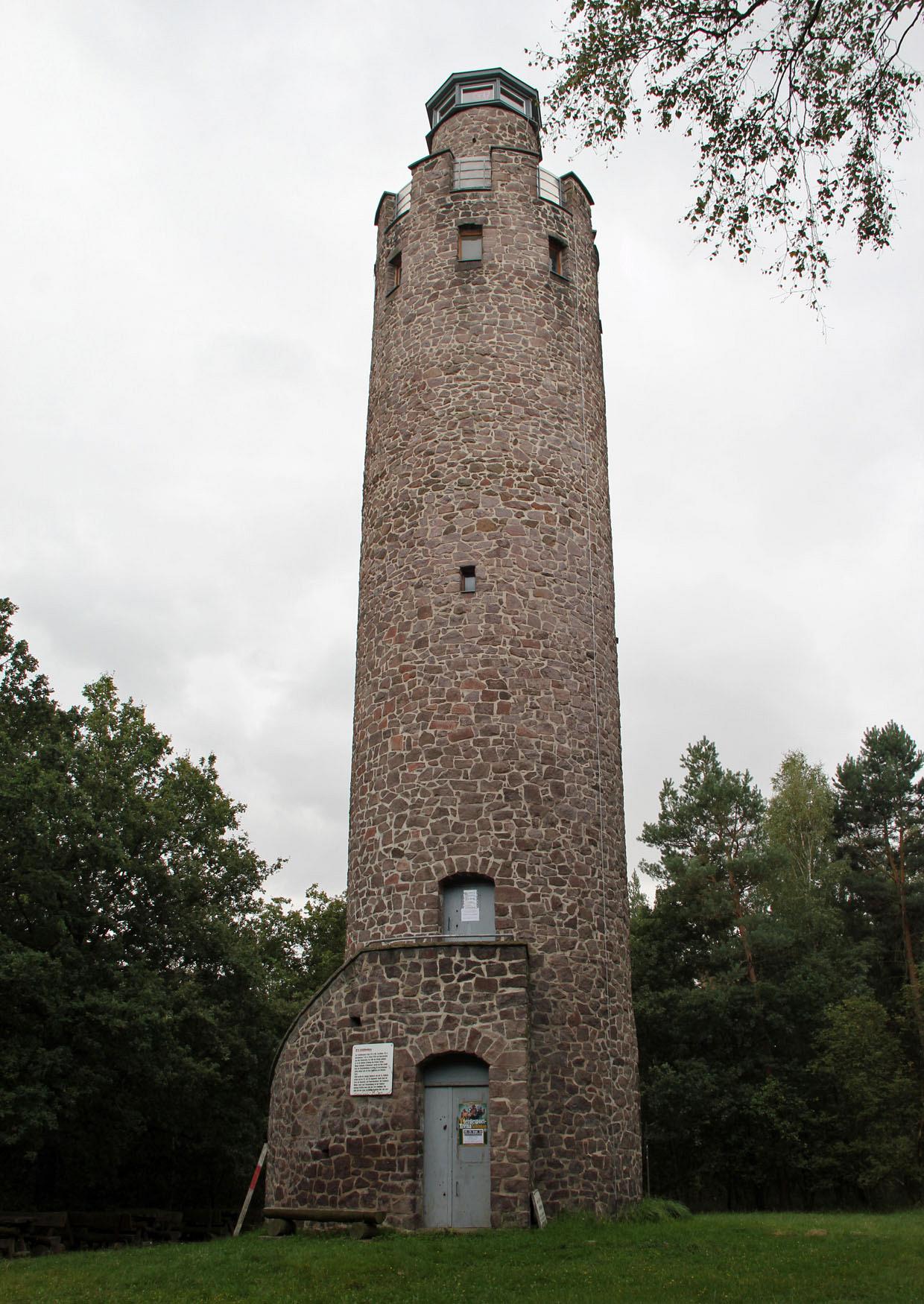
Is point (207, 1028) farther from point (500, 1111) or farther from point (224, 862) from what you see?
point (500, 1111)

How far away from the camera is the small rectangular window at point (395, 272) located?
1872 cm

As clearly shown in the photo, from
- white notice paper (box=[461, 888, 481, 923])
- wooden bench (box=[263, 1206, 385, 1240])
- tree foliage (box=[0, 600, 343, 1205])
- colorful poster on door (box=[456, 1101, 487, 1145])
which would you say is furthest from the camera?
tree foliage (box=[0, 600, 343, 1205])

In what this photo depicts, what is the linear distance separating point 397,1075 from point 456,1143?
3.33 ft

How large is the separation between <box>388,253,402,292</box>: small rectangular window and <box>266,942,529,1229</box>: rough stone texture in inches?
467

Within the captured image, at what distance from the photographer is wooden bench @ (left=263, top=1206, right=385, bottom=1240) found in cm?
1140

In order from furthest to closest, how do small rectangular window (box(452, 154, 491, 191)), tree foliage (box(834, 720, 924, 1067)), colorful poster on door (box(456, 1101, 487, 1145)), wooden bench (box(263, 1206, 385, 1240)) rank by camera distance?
tree foliage (box(834, 720, 924, 1067)) → small rectangular window (box(452, 154, 491, 191)) → colorful poster on door (box(456, 1101, 487, 1145)) → wooden bench (box(263, 1206, 385, 1240))

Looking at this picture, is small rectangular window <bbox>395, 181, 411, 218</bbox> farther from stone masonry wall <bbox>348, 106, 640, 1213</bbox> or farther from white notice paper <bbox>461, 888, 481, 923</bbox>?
white notice paper <bbox>461, 888, 481, 923</bbox>

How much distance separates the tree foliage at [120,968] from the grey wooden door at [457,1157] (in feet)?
24.1

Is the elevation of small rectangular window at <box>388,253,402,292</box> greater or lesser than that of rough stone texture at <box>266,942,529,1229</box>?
greater

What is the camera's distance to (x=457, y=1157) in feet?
39.7

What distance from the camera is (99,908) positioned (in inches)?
804

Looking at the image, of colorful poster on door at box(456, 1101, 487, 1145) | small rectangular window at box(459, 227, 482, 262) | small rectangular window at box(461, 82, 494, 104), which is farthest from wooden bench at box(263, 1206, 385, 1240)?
small rectangular window at box(461, 82, 494, 104)

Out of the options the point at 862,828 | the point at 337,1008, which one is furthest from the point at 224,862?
the point at 862,828

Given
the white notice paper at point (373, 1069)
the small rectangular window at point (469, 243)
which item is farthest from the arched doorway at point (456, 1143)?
the small rectangular window at point (469, 243)
